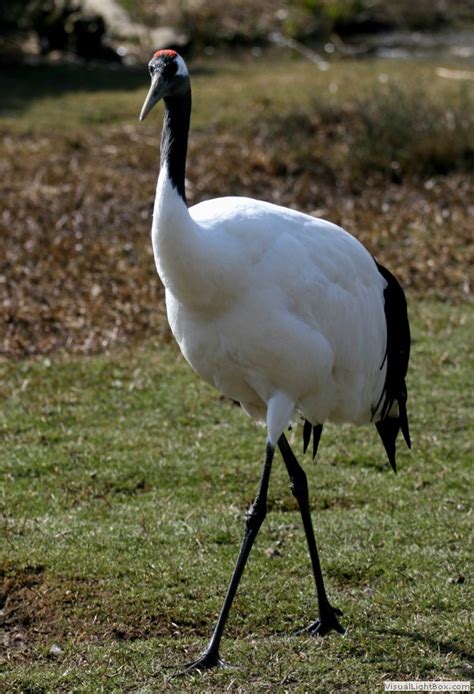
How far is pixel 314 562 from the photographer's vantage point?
190 inches

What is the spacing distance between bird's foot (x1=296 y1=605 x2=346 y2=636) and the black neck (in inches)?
68.5

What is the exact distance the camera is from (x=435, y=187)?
10.7m

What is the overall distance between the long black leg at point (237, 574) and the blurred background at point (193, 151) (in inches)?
132

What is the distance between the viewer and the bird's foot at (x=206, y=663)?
14.5 feet

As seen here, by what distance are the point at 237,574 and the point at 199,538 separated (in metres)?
0.87

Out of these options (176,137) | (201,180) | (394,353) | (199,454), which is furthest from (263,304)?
(201,180)

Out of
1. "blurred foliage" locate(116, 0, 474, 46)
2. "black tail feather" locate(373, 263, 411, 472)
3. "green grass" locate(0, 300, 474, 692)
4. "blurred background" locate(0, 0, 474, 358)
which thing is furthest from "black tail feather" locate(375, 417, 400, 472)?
"blurred foliage" locate(116, 0, 474, 46)

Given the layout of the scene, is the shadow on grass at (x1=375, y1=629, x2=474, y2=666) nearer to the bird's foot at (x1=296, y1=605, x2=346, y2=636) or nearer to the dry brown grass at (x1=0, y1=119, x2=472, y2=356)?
the bird's foot at (x1=296, y1=605, x2=346, y2=636)

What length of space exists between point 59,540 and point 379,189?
6.22 meters

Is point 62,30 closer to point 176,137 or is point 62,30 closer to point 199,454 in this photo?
point 199,454

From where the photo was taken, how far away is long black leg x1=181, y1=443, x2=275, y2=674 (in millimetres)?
4453

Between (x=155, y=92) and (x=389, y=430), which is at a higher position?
(x=155, y=92)

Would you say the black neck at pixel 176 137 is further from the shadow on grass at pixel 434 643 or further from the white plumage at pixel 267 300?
the shadow on grass at pixel 434 643

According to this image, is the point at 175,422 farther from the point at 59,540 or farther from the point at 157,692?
the point at 157,692
